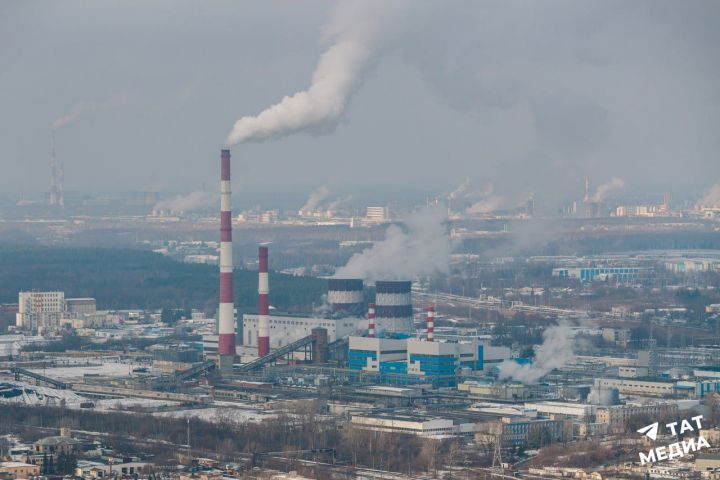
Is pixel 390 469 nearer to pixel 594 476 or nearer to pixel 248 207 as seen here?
pixel 594 476

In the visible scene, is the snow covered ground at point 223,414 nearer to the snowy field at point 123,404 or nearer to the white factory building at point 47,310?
the snowy field at point 123,404

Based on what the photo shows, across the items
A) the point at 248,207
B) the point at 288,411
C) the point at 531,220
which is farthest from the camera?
the point at 248,207

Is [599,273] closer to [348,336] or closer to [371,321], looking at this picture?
[348,336]

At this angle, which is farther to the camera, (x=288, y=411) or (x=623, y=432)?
(x=288, y=411)

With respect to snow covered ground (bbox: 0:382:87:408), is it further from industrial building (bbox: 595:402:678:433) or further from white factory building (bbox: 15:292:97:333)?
white factory building (bbox: 15:292:97:333)

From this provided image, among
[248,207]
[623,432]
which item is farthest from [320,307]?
[248,207]

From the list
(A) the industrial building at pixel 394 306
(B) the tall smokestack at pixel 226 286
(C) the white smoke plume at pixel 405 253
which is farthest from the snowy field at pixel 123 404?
(C) the white smoke plume at pixel 405 253

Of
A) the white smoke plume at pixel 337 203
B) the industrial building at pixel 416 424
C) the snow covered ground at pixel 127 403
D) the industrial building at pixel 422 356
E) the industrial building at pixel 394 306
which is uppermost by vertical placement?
the white smoke plume at pixel 337 203

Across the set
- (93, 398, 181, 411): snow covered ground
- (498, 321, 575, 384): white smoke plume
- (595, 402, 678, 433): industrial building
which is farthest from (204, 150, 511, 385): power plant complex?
(595, 402, 678, 433): industrial building
